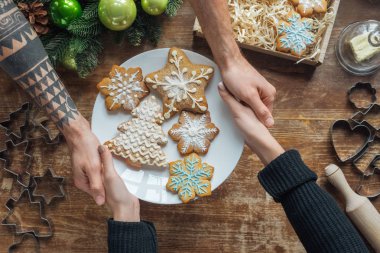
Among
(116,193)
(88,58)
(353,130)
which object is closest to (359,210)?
(353,130)

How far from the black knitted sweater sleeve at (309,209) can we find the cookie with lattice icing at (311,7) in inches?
19.6

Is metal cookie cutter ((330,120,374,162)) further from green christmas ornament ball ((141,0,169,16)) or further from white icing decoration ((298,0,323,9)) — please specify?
green christmas ornament ball ((141,0,169,16))

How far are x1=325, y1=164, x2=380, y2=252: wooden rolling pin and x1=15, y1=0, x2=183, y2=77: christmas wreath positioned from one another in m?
0.75

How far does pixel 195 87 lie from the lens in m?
1.36

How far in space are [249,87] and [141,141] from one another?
38cm

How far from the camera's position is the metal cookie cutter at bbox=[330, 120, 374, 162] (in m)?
1.45

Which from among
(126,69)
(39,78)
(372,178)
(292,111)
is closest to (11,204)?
(39,78)

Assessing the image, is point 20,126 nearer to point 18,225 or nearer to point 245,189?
point 18,225

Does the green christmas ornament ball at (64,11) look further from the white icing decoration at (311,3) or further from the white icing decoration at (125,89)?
the white icing decoration at (311,3)

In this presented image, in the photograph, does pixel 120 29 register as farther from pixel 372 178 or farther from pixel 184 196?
pixel 372 178

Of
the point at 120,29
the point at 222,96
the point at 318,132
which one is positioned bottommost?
the point at 318,132

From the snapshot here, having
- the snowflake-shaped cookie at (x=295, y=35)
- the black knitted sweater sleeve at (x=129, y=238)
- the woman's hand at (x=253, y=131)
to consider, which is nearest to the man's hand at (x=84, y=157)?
the black knitted sweater sleeve at (x=129, y=238)

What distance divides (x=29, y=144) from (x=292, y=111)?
0.92 metres

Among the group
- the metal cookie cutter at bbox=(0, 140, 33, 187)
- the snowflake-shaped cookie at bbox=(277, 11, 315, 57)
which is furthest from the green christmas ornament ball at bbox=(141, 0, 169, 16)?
the metal cookie cutter at bbox=(0, 140, 33, 187)
